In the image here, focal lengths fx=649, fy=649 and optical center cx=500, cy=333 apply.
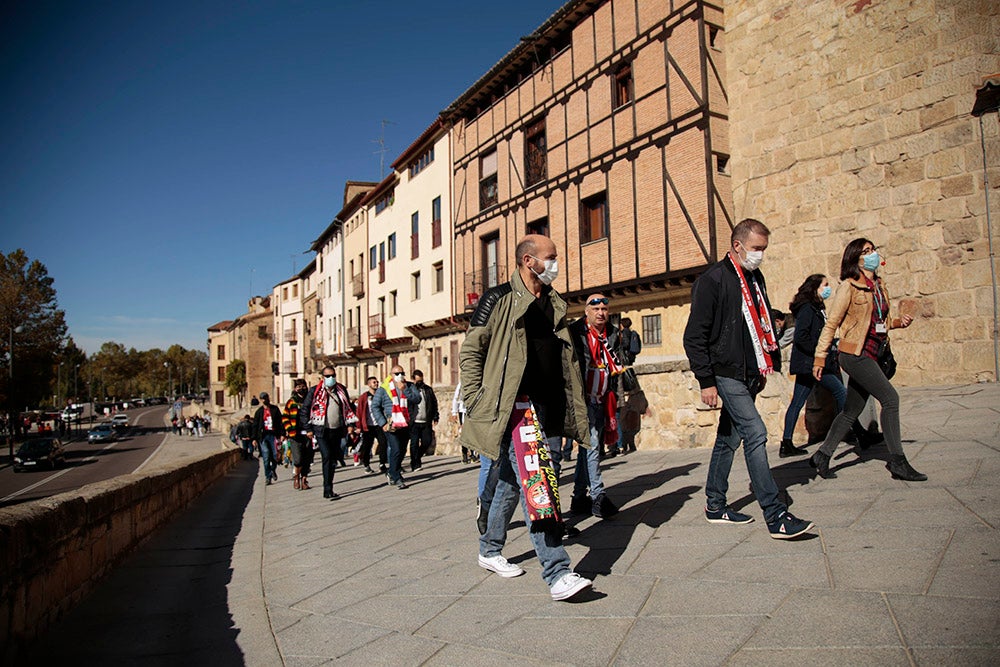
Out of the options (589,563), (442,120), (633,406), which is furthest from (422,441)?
(442,120)

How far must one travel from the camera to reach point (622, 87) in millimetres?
17203

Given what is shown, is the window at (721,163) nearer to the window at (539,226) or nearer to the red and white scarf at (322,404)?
the window at (539,226)

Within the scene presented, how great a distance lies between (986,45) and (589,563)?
437 inches

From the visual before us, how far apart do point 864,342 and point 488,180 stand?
1979 cm

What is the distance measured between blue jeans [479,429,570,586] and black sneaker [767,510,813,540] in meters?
1.27

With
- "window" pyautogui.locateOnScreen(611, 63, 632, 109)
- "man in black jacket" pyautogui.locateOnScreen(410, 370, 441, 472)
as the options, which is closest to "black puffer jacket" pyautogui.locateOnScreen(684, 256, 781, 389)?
"man in black jacket" pyautogui.locateOnScreen(410, 370, 441, 472)

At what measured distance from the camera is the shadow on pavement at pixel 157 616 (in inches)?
124

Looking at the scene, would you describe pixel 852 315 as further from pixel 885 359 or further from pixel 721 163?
pixel 721 163

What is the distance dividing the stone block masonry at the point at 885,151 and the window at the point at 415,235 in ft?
58.3

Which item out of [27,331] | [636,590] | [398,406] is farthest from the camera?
[27,331]

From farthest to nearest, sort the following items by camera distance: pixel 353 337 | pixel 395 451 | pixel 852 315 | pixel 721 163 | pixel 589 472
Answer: pixel 353 337 → pixel 721 163 → pixel 395 451 → pixel 589 472 → pixel 852 315

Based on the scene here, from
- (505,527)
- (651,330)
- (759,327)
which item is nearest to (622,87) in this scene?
(651,330)

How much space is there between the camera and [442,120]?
2612 cm

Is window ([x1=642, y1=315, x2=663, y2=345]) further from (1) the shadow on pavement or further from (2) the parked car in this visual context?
(2) the parked car
